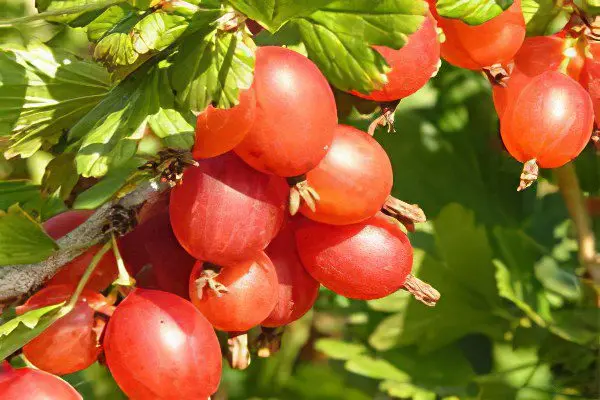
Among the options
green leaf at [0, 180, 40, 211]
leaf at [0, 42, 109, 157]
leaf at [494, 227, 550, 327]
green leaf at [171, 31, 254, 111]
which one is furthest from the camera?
leaf at [494, 227, 550, 327]

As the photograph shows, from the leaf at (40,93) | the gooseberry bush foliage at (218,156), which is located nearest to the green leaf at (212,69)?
the gooseberry bush foliage at (218,156)

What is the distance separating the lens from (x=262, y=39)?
691 mm

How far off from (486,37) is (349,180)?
16 cm

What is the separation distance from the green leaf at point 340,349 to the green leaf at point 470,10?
56cm

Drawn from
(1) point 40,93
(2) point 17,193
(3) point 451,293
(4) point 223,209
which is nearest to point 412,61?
(4) point 223,209

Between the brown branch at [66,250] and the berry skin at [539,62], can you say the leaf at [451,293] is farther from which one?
the brown branch at [66,250]

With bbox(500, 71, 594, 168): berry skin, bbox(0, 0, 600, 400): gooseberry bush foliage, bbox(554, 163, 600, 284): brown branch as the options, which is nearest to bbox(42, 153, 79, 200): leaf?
bbox(0, 0, 600, 400): gooseberry bush foliage

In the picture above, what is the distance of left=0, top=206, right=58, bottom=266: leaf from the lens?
0.67m

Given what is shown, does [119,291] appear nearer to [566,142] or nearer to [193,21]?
[193,21]

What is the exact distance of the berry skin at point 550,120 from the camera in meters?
0.68

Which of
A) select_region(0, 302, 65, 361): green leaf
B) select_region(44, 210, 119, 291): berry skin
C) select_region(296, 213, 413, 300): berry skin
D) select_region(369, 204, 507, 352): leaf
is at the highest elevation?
select_region(296, 213, 413, 300): berry skin

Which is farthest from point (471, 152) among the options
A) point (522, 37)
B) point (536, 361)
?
point (522, 37)

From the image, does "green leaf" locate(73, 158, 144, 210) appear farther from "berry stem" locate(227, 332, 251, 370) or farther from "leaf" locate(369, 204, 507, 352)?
"leaf" locate(369, 204, 507, 352)

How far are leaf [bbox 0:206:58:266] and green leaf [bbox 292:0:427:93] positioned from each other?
0.76 ft
